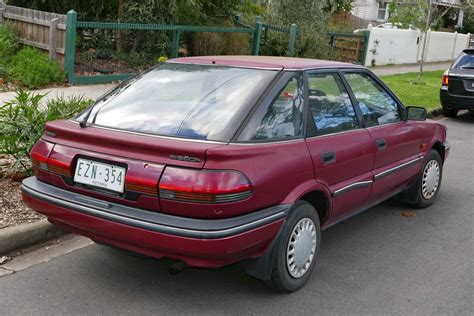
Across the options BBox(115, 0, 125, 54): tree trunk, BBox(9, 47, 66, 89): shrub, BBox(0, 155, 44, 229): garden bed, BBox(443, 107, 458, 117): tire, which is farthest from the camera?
BBox(115, 0, 125, 54): tree trunk

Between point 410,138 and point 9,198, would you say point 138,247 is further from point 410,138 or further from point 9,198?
point 410,138

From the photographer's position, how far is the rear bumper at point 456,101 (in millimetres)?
11852

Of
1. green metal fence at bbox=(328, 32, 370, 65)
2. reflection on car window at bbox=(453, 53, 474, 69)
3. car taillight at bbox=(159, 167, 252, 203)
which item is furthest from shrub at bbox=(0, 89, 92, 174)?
green metal fence at bbox=(328, 32, 370, 65)

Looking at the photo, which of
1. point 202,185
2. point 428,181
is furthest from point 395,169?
point 202,185

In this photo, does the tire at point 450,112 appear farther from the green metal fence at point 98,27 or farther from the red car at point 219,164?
the red car at point 219,164

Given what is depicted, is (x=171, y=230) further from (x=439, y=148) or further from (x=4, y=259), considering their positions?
(x=439, y=148)

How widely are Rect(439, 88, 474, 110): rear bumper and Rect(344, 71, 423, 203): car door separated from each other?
7.02 meters

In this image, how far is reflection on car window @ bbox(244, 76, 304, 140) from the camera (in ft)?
12.2

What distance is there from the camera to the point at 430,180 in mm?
5879

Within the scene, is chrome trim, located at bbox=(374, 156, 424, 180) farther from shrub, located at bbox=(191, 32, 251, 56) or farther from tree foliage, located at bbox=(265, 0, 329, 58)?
tree foliage, located at bbox=(265, 0, 329, 58)

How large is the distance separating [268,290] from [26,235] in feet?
6.21

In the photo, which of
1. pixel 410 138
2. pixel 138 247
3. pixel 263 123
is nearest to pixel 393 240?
pixel 410 138

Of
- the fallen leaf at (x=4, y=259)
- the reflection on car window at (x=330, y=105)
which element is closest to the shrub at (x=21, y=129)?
the fallen leaf at (x=4, y=259)

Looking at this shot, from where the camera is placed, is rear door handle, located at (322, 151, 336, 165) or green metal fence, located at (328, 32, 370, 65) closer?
rear door handle, located at (322, 151, 336, 165)
